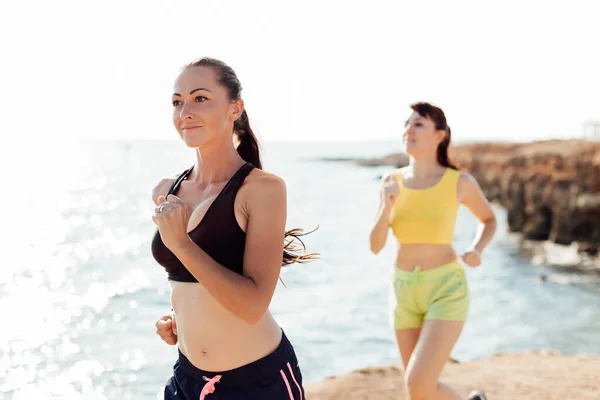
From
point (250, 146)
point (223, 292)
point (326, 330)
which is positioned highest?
point (250, 146)

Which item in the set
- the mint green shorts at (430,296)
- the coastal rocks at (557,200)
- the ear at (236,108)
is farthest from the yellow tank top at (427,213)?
the coastal rocks at (557,200)

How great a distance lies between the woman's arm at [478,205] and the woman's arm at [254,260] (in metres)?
2.59

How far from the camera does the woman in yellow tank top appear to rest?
389 centimetres

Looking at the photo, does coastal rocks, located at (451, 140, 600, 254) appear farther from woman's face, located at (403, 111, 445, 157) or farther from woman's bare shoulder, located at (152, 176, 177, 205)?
woman's bare shoulder, located at (152, 176, 177, 205)

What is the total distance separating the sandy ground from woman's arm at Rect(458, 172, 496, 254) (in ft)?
7.35

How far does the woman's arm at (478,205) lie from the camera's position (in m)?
4.48

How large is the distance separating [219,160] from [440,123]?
254 centimetres

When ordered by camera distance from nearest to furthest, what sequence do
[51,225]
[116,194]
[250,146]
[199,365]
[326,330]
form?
[199,365]
[250,146]
[326,330]
[51,225]
[116,194]

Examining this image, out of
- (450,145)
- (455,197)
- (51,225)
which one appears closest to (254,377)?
(455,197)

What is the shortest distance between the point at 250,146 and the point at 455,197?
219 cm

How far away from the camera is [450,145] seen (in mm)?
4609

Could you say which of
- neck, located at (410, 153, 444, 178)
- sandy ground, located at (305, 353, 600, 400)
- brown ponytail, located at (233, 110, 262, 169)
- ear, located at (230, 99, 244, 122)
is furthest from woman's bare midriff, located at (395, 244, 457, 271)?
sandy ground, located at (305, 353, 600, 400)

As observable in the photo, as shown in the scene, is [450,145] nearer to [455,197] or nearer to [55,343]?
[455,197]

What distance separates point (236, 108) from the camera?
7.79ft
